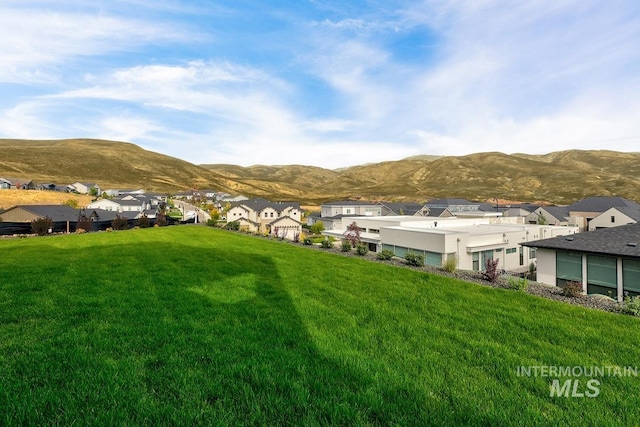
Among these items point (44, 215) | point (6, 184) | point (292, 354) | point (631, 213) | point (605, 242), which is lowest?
point (292, 354)

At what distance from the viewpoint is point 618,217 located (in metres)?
47.6

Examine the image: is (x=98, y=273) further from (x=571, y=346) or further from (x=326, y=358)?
(x=571, y=346)

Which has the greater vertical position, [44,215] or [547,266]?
[44,215]

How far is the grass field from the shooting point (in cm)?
392

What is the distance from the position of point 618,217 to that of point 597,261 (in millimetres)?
42292

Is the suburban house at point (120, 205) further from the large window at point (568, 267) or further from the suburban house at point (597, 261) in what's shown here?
the large window at point (568, 267)

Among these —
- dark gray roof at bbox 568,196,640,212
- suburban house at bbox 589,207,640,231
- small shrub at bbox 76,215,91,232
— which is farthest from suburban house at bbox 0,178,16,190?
dark gray roof at bbox 568,196,640,212

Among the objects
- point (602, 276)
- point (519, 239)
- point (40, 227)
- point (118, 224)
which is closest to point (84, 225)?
point (118, 224)

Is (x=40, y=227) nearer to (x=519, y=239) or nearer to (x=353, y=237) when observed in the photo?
(x=353, y=237)

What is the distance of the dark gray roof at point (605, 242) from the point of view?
16.8 meters

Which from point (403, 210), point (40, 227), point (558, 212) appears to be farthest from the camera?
point (403, 210)

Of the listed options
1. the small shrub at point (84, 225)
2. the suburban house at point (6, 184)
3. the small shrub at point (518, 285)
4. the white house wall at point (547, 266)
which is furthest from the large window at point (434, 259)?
the suburban house at point (6, 184)

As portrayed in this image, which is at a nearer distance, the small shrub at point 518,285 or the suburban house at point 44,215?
the small shrub at point 518,285

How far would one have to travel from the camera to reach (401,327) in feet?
23.9
